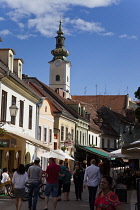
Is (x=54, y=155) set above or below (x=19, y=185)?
above

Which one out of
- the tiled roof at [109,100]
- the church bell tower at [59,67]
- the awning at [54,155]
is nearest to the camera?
the awning at [54,155]

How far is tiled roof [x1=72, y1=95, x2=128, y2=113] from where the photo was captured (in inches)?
3125

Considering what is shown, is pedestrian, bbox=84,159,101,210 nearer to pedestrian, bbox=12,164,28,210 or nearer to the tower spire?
pedestrian, bbox=12,164,28,210

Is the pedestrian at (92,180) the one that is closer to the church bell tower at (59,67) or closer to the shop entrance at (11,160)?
the shop entrance at (11,160)

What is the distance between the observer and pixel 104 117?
6662cm

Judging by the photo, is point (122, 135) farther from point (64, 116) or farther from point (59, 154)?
point (59, 154)

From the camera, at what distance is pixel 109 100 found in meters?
81.3

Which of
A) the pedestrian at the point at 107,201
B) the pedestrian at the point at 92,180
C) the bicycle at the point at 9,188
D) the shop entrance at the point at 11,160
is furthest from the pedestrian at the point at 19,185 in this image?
the shop entrance at the point at 11,160

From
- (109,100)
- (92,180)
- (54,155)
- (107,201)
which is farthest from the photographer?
(109,100)

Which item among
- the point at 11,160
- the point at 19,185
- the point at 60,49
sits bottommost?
the point at 19,185

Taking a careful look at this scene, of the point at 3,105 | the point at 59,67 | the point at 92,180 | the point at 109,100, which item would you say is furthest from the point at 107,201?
the point at 59,67

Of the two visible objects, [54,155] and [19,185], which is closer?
[19,185]

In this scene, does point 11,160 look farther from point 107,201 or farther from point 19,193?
point 107,201

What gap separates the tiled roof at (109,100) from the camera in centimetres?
A: 7938
